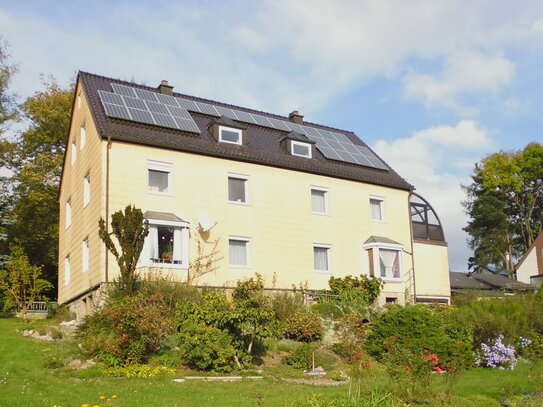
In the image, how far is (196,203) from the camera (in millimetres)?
25172

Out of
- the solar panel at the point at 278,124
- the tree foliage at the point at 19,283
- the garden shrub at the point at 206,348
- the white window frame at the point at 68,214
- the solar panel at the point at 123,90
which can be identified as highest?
the solar panel at the point at 123,90

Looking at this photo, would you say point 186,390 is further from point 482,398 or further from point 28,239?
point 28,239

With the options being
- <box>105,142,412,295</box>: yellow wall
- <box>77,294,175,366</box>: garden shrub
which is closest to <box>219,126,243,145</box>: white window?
<box>105,142,412,295</box>: yellow wall

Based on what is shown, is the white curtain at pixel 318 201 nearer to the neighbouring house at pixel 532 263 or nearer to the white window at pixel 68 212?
the white window at pixel 68 212

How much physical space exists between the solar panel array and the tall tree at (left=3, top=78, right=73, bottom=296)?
414 inches

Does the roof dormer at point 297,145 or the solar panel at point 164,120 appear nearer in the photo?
the solar panel at point 164,120

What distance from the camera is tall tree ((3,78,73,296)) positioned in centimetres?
3581

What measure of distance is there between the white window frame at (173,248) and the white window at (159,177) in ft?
5.33

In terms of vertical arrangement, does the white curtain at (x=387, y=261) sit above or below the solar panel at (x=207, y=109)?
below

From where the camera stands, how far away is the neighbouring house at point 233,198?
78.3 ft

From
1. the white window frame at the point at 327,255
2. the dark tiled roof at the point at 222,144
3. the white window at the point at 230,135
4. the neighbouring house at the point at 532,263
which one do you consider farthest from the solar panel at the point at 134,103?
the neighbouring house at the point at 532,263

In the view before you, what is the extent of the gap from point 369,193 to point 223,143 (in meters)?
7.76

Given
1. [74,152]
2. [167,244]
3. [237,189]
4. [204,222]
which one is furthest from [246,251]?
[74,152]

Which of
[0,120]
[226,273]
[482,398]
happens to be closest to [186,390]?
[482,398]
